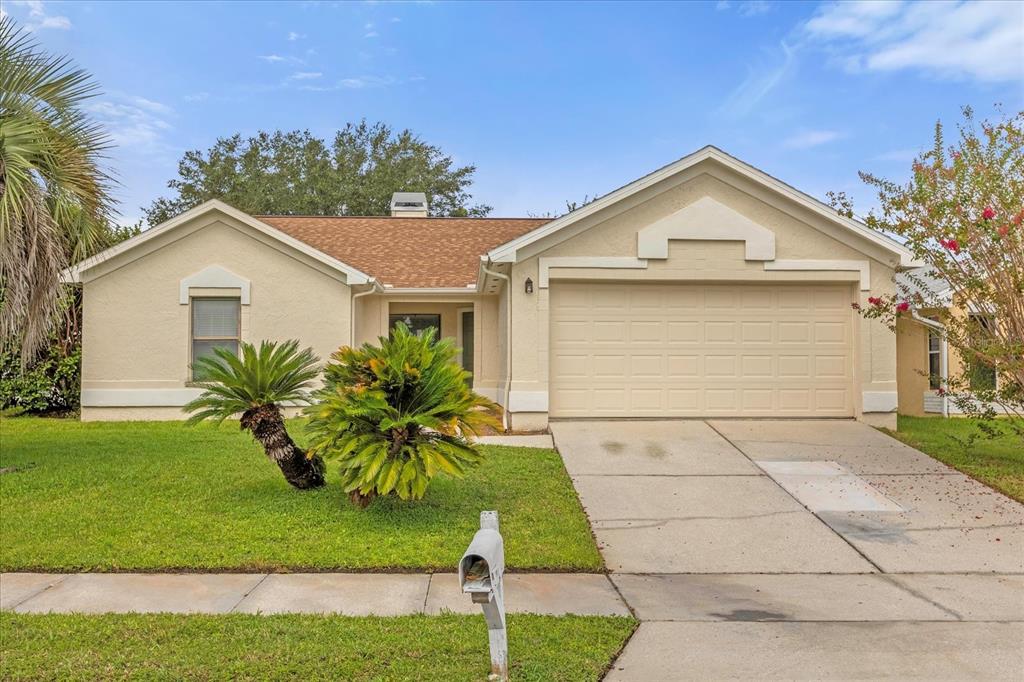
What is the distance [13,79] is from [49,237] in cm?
195

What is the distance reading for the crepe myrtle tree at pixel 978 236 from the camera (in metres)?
8.80

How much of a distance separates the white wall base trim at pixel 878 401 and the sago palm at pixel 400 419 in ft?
25.5

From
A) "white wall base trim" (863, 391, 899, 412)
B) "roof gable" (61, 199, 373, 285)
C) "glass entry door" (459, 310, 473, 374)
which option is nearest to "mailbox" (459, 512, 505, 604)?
"white wall base trim" (863, 391, 899, 412)

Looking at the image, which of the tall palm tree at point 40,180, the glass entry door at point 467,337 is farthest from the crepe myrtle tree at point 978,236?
the tall palm tree at point 40,180

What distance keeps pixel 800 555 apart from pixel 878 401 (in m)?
6.55

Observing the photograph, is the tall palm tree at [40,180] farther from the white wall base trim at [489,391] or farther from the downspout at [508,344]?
the white wall base trim at [489,391]

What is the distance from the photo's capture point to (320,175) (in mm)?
35531

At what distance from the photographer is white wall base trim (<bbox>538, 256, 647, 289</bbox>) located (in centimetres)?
1168

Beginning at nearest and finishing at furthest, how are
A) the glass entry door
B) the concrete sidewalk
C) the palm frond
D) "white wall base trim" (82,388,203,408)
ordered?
the concrete sidewalk < the palm frond < "white wall base trim" (82,388,203,408) < the glass entry door

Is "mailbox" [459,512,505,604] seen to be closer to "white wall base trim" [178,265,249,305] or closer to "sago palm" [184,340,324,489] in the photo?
"sago palm" [184,340,324,489]

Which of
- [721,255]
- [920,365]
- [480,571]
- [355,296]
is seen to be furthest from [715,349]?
[480,571]

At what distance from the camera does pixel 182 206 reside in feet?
118

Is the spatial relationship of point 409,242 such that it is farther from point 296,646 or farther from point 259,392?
point 296,646

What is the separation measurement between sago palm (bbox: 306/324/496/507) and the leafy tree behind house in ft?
97.1
